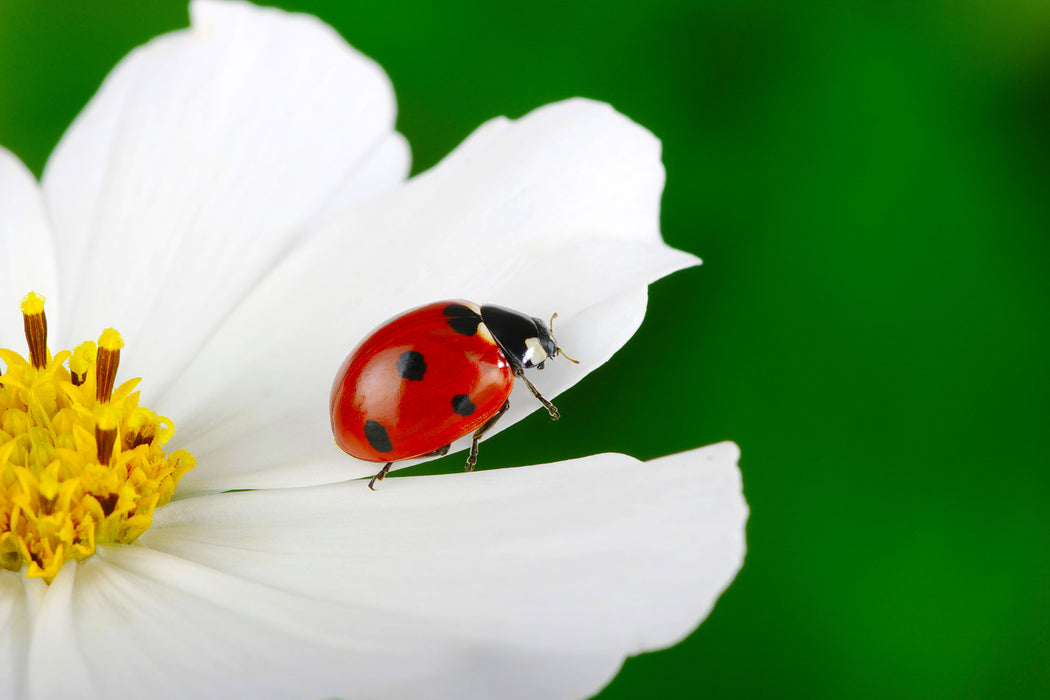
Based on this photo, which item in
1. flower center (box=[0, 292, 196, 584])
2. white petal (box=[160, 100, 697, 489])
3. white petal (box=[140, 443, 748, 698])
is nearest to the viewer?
white petal (box=[140, 443, 748, 698])

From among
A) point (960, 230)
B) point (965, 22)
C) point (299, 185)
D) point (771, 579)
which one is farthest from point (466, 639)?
point (965, 22)

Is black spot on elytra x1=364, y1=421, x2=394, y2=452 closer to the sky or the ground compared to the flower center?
closer to the sky

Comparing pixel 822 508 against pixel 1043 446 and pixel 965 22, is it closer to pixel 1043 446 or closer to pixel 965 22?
pixel 1043 446

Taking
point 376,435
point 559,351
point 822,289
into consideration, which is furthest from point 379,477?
point 822,289

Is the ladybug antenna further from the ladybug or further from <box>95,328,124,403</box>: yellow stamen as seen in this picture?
<box>95,328,124,403</box>: yellow stamen

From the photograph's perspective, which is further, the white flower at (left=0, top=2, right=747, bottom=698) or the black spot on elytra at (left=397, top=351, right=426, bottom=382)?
the black spot on elytra at (left=397, top=351, right=426, bottom=382)

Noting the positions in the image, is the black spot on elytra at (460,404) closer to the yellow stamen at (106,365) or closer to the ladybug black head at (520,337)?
the ladybug black head at (520,337)

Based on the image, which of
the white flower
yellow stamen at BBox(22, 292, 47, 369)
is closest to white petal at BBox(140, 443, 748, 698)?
the white flower
